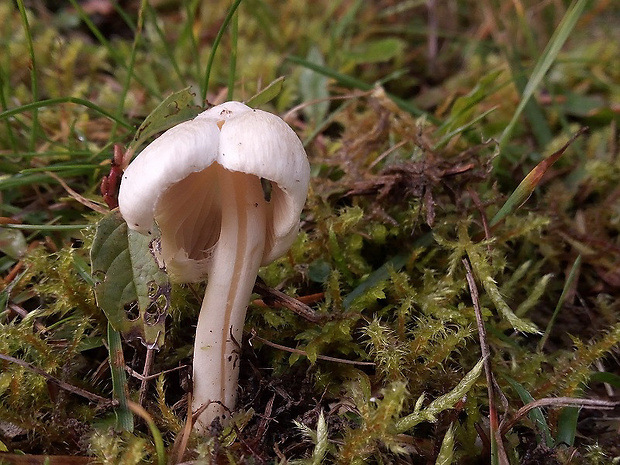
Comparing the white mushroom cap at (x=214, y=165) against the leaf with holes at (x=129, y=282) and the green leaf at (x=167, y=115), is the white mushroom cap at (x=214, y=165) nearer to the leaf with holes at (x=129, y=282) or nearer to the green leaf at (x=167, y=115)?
the leaf with holes at (x=129, y=282)

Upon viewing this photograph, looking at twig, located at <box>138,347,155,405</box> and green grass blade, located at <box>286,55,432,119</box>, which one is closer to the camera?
twig, located at <box>138,347,155,405</box>

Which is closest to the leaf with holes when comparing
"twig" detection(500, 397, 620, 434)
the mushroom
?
the mushroom

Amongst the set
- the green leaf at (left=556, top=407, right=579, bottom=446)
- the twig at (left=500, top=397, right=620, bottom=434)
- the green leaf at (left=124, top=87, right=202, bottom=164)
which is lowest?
the green leaf at (left=556, top=407, right=579, bottom=446)

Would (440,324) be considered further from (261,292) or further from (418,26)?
(418,26)

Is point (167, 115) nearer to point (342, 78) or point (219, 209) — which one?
point (219, 209)

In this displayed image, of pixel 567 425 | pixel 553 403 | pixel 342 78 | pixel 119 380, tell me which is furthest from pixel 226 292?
pixel 342 78

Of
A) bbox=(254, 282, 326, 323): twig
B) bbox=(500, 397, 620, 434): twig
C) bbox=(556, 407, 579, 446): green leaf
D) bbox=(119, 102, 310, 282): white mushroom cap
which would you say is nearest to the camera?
bbox=(119, 102, 310, 282): white mushroom cap

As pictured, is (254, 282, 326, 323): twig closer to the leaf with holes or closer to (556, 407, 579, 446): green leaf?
the leaf with holes

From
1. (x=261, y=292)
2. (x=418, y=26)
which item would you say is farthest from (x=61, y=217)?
(x=418, y=26)
